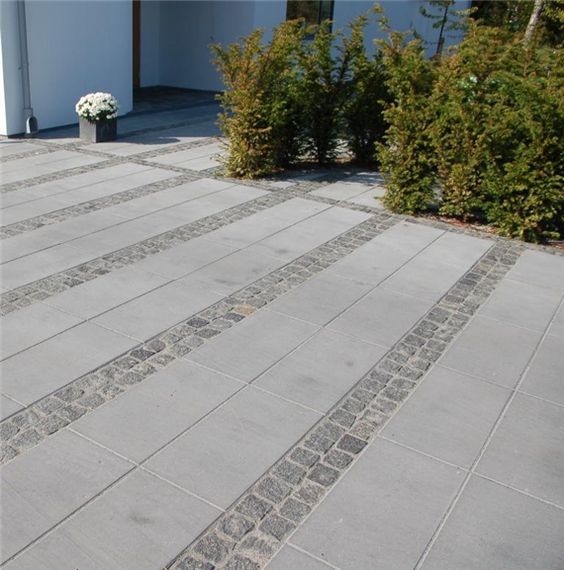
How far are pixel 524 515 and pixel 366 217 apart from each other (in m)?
5.44

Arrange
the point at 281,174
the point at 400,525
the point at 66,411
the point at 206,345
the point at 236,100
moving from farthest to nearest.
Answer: the point at 281,174 < the point at 236,100 < the point at 206,345 < the point at 66,411 < the point at 400,525

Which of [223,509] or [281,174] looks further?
[281,174]

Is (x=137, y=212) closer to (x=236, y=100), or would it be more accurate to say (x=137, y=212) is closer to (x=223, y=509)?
(x=236, y=100)

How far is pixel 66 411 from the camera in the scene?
4145 mm

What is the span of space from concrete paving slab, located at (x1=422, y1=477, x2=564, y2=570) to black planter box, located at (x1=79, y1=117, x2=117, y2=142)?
389 inches

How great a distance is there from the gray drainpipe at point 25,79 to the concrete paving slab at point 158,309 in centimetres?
736

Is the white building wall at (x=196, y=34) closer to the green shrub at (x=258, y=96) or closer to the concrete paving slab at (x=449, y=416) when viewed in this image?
the green shrub at (x=258, y=96)

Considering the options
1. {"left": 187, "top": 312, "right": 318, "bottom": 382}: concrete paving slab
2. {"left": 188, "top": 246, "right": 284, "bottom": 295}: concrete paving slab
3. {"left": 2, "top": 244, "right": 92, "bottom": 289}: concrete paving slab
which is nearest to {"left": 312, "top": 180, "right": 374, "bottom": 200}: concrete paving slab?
{"left": 188, "top": 246, "right": 284, "bottom": 295}: concrete paving slab

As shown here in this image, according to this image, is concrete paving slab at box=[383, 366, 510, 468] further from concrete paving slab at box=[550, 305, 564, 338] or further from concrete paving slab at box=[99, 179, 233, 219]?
concrete paving slab at box=[99, 179, 233, 219]

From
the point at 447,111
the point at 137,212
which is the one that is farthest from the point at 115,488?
the point at 447,111

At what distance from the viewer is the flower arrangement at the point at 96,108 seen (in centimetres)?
1154

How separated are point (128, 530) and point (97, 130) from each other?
31.8 feet

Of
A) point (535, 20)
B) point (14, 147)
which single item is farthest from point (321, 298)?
point (535, 20)

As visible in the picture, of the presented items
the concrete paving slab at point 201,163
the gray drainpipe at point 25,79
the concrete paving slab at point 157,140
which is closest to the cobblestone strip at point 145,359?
the concrete paving slab at point 201,163
